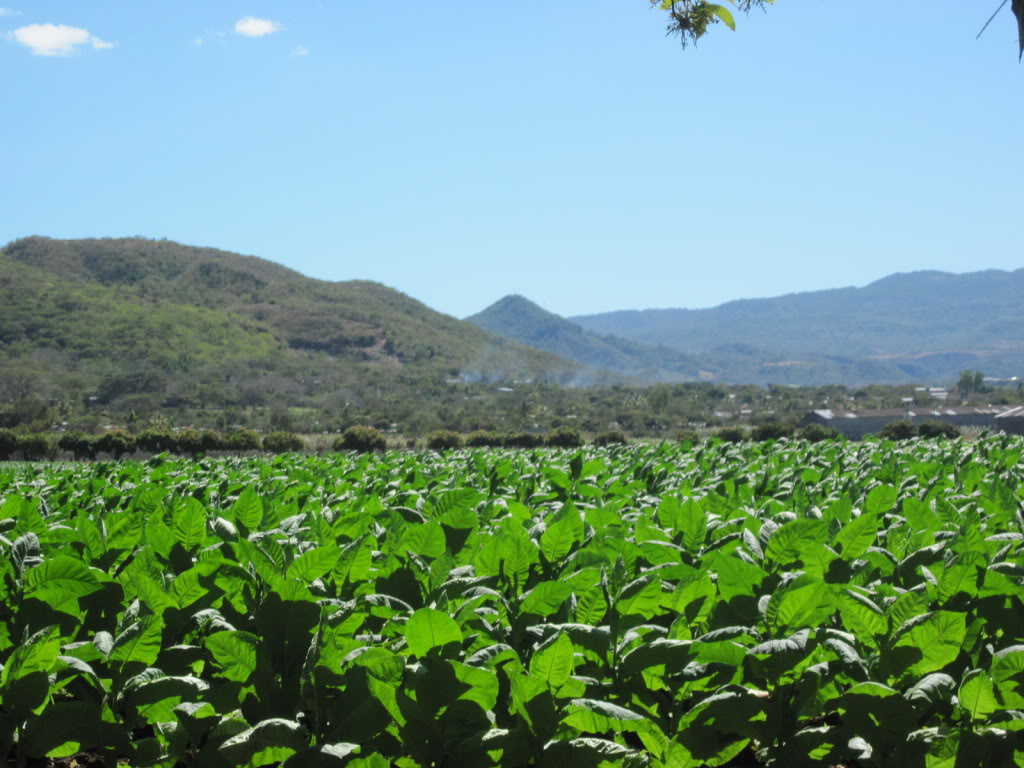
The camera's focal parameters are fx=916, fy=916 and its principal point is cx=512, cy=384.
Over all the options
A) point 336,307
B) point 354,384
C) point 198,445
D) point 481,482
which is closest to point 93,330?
point 354,384

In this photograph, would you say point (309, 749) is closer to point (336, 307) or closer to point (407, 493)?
point (407, 493)

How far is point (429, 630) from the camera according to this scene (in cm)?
233

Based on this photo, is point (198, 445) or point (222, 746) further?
point (198, 445)

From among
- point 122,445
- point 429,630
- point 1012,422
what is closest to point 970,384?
point 1012,422

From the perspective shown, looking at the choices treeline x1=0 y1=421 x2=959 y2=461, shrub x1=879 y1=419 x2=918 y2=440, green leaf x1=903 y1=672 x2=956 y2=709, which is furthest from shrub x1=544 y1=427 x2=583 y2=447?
Result: green leaf x1=903 y1=672 x2=956 y2=709

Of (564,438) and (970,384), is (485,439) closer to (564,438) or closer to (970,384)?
(564,438)

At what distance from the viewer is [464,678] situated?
2285 millimetres

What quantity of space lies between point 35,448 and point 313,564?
42895mm

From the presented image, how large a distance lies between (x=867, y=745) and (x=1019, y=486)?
4320 mm

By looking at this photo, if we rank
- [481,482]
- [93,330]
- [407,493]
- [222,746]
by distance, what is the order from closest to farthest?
[222,746] → [407,493] → [481,482] → [93,330]

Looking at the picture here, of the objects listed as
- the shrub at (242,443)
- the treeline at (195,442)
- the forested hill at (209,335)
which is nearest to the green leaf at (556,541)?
the treeline at (195,442)

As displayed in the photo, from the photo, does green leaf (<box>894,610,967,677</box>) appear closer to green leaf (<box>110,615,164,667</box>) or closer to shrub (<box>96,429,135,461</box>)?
green leaf (<box>110,615,164,667</box>)

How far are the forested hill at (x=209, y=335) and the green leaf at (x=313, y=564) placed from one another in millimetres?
73764

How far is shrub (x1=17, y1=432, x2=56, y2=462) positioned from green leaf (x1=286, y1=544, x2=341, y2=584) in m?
42.4
